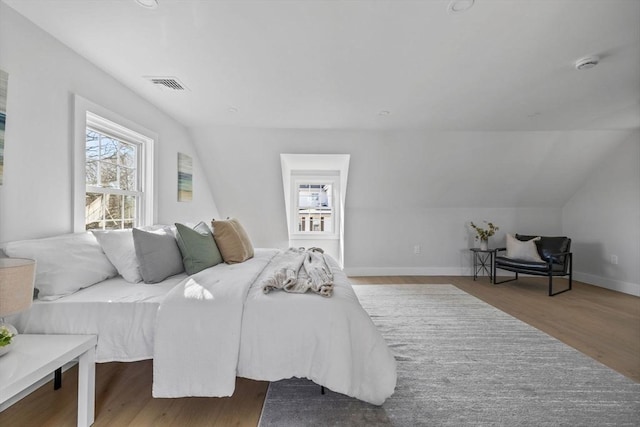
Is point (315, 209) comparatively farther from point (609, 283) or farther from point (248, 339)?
point (609, 283)

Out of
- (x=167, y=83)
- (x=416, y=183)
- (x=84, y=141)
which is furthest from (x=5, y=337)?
(x=416, y=183)

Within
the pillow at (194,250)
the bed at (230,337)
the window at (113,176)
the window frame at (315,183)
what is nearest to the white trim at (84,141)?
the window at (113,176)

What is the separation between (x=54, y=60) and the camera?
1903 mm

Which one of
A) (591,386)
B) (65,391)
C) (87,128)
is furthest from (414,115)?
(65,391)

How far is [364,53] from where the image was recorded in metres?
2.02

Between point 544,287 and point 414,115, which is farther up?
point 414,115

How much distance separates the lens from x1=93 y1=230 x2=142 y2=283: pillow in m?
1.90

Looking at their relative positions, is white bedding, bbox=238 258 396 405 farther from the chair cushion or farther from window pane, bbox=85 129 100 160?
the chair cushion

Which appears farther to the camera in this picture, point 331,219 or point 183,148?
point 331,219

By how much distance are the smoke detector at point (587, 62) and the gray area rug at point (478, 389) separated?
223 centimetres

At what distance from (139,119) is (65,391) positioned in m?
2.29

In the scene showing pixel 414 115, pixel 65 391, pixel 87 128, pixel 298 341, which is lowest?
pixel 65 391

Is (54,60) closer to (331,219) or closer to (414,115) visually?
(414,115)

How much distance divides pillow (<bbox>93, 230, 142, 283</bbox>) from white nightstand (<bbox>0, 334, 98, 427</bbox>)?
1.56ft
